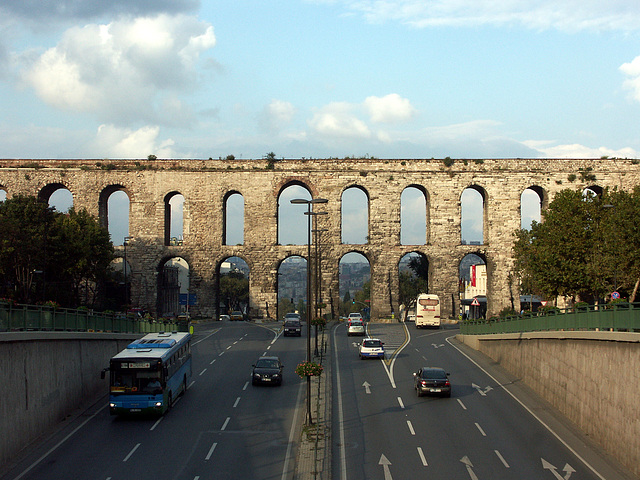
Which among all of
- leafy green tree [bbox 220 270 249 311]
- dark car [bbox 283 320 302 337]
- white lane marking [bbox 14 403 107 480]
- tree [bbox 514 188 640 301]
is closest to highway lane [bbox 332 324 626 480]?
white lane marking [bbox 14 403 107 480]

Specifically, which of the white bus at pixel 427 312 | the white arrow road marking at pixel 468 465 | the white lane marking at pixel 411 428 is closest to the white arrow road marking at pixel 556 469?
the white arrow road marking at pixel 468 465

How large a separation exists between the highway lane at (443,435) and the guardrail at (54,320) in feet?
40.3

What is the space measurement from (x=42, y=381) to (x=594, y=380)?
21.2m

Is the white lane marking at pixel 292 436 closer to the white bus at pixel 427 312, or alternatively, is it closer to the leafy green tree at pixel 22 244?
the leafy green tree at pixel 22 244

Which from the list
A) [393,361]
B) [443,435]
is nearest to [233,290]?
[393,361]

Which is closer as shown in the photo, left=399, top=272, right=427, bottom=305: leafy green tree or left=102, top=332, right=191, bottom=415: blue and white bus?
left=102, top=332, right=191, bottom=415: blue and white bus

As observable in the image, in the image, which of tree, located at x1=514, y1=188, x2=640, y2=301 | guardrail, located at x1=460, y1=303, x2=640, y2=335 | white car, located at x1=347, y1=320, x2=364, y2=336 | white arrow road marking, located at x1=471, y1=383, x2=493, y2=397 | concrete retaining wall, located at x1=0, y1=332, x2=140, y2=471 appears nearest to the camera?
concrete retaining wall, located at x1=0, y1=332, x2=140, y2=471

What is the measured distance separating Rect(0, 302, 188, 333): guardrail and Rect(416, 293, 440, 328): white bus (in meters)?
31.1

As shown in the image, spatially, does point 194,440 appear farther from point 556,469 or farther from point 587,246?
point 587,246

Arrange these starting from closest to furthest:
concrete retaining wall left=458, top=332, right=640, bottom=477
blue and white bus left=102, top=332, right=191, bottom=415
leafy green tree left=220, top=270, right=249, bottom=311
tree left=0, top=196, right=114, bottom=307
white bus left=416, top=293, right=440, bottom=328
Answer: concrete retaining wall left=458, top=332, right=640, bottom=477, blue and white bus left=102, top=332, right=191, bottom=415, tree left=0, top=196, right=114, bottom=307, white bus left=416, top=293, right=440, bottom=328, leafy green tree left=220, top=270, right=249, bottom=311

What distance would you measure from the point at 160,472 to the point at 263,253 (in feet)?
187

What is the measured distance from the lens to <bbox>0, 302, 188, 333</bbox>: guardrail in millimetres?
25859

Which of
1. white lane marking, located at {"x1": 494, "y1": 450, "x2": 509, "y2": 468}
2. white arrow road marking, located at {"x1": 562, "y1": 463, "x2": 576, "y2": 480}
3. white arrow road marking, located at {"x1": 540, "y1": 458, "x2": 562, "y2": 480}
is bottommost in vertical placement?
white arrow road marking, located at {"x1": 562, "y1": 463, "x2": 576, "y2": 480}

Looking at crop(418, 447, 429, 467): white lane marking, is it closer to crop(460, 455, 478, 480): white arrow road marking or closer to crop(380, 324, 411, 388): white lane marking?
crop(460, 455, 478, 480): white arrow road marking
